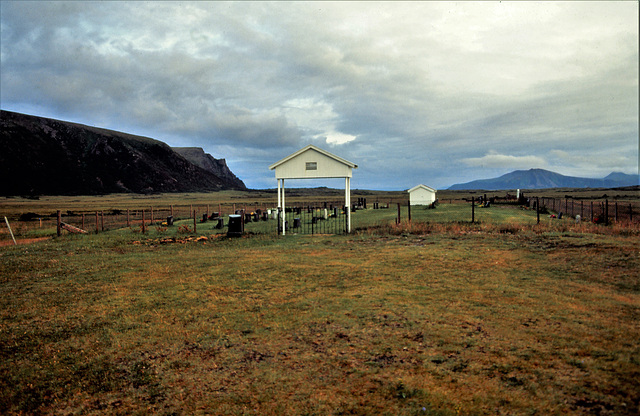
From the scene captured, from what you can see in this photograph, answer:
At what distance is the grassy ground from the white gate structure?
504 inches

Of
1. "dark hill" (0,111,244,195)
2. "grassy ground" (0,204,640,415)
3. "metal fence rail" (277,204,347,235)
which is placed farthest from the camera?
"dark hill" (0,111,244,195)

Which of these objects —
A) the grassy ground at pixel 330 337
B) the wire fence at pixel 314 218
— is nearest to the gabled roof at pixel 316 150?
the wire fence at pixel 314 218

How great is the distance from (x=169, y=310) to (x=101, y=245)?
14.0m

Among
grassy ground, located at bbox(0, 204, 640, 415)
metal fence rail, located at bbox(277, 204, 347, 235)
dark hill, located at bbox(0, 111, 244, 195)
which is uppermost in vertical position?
dark hill, located at bbox(0, 111, 244, 195)

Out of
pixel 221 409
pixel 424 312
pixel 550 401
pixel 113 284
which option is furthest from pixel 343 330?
pixel 113 284

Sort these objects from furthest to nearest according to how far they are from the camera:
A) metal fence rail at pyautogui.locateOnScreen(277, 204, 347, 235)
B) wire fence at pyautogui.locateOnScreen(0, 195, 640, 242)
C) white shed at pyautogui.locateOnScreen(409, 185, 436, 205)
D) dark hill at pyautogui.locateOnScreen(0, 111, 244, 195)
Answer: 1. dark hill at pyautogui.locateOnScreen(0, 111, 244, 195)
2. white shed at pyautogui.locateOnScreen(409, 185, 436, 205)
3. wire fence at pyautogui.locateOnScreen(0, 195, 640, 242)
4. metal fence rail at pyautogui.locateOnScreen(277, 204, 347, 235)

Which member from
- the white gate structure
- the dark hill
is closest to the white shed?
the white gate structure

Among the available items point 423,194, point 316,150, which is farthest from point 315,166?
point 423,194

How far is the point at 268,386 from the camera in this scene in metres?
4.36

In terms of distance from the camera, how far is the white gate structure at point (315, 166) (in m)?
24.5

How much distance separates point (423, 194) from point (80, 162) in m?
136

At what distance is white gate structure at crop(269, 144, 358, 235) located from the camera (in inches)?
966

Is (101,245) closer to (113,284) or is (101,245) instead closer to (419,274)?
(113,284)

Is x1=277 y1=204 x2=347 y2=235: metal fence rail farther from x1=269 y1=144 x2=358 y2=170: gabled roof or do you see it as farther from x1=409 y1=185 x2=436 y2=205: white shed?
x1=409 y1=185 x2=436 y2=205: white shed
